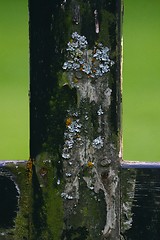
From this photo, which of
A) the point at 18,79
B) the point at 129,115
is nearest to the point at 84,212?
the point at 129,115

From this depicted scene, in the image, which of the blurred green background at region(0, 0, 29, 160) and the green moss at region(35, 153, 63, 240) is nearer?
the green moss at region(35, 153, 63, 240)

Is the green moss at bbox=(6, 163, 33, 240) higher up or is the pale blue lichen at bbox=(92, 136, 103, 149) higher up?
the pale blue lichen at bbox=(92, 136, 103, 149)

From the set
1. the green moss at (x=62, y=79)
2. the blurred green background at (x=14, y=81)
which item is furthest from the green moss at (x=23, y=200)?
the blurred green background at (x=14, y=81)

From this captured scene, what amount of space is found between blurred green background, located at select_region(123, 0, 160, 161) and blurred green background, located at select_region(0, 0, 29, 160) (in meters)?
0.77

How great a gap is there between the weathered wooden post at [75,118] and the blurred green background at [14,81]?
160 inches

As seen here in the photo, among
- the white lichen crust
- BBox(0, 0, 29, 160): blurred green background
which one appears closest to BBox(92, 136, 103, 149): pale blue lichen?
the white lichen crust

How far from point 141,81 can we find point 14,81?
116 cm

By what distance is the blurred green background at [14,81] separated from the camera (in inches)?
225

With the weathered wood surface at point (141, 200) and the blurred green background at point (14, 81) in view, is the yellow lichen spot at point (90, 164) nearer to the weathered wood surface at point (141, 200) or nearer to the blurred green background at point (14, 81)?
the weathered wood surface at point (141, 200)

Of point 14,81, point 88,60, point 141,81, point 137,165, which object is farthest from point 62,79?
point 141,81

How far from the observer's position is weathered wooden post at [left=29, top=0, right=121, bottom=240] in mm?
963

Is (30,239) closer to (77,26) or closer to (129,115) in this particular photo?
(77,26)

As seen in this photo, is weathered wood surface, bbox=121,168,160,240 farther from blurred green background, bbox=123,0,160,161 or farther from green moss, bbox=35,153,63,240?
blurred green background, bbox=123,0,160,161

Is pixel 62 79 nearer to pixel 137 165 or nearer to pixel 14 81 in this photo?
pixel 137 165
